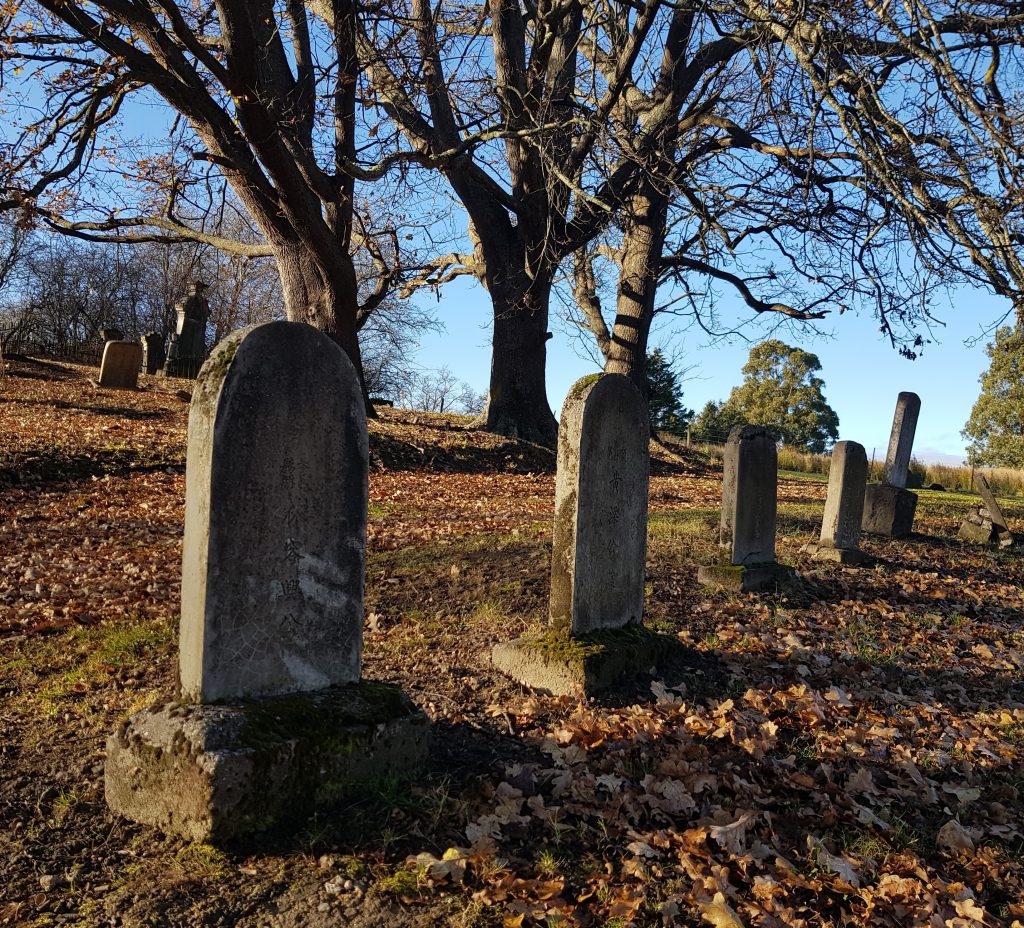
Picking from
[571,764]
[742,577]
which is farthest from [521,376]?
[571,764]

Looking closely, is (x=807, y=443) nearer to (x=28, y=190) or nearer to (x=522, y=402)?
(x=522, y=402)

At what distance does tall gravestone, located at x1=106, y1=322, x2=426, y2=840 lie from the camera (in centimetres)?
358

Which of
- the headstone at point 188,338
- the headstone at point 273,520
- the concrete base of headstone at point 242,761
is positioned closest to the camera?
the concrete base of headstone at point 242,761

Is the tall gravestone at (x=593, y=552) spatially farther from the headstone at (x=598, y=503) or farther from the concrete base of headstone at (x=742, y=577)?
the concrete base of headstone at (x=742, y=577)

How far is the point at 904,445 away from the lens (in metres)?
14.1

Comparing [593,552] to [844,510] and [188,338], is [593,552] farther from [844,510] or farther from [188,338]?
[188,338]

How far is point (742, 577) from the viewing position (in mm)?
8531

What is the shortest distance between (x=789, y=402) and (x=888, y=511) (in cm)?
4177

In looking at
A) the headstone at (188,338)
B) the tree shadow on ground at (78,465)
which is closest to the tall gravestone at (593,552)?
the tree shadow on ground at (78,465)

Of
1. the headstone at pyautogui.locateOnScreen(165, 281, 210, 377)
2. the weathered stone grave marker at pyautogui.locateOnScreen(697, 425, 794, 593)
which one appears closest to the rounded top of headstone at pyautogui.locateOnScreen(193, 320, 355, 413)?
the weathered stone grave marker at pyautogui.locateOnScreen(697, 425, 794, 593)

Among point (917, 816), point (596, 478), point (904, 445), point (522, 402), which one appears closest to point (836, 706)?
point (917, 816)

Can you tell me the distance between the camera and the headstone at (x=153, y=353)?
27.4 m

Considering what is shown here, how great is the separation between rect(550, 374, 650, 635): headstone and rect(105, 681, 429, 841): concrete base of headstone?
6.68ft

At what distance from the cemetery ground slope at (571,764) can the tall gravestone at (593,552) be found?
0.24m
